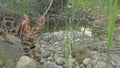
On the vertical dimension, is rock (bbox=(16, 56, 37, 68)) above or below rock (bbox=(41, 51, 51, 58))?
above

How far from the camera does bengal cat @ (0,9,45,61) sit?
2.73 m

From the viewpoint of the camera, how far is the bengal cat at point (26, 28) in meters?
2.73

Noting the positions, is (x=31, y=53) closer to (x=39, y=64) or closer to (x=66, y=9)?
(x=39, y=64)

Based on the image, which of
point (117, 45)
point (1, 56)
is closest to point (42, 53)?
point (117, 45)

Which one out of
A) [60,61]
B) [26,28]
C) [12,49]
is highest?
[26,28]

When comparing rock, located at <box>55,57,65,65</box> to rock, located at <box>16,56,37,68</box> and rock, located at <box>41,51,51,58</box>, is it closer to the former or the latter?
rock, located at <box>41,51,51,58</box>

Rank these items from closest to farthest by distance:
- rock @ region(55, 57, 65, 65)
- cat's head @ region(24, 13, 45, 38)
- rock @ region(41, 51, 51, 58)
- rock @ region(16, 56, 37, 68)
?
rock @ region(16, 56, 37, 68) → cat's head @ region(24, 13, 45, 38) → rock @ region(55, 57, 65, 65) → rock @ region(41, 51, 51, 58)

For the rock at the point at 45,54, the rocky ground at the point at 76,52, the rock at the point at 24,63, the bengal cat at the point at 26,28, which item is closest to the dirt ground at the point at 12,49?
the rocky ground at the point at 76,52

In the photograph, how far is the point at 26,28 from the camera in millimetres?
2730

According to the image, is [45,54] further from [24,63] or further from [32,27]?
[24,63]

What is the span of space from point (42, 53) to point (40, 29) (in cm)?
40

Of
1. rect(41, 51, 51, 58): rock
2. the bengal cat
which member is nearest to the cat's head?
the bengal cat

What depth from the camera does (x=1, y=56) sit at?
508mm

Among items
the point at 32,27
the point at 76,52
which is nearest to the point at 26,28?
the point at 32,27
